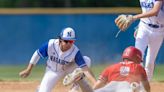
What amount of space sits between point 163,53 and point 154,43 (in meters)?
6.72

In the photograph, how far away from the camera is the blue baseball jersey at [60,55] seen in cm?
923

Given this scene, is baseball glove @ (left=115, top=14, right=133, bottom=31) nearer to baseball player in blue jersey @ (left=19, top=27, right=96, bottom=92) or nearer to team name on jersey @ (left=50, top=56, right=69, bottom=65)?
baseball player in blue jersey @ (left=19, top=27, right=96, bottom=92)

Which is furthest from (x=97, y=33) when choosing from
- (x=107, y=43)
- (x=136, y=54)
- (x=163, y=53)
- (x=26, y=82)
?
(x=136, y=54)

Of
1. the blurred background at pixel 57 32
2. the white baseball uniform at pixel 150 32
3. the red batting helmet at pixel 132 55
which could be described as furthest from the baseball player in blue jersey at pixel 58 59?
the blurred background at pixel 57 32

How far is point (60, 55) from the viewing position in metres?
9.26

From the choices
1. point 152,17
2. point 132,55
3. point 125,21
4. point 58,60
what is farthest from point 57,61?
point 132,55

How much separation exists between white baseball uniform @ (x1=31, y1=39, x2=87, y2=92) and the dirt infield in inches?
70.0

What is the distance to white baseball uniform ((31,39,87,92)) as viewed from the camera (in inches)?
364

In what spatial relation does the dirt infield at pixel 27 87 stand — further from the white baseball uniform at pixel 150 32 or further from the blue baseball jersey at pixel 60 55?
the blue baseball jersey at pixel 60 55

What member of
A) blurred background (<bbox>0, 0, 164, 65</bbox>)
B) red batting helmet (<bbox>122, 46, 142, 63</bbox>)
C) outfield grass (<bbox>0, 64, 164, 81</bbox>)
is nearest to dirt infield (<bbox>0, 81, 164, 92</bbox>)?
outfield grass (<bbox>0, 64, 164, 81</bbox>)

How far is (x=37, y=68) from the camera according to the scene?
51.7 feet

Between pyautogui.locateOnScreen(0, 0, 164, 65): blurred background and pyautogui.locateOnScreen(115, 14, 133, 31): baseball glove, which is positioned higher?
pyautogui.locateOnScreen(115, 14, 133, 31): baseball glove

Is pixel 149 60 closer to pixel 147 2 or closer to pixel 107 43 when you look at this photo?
pixel 147 2

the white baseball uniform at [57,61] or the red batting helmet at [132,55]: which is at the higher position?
the red batting helmet at [132,55]
